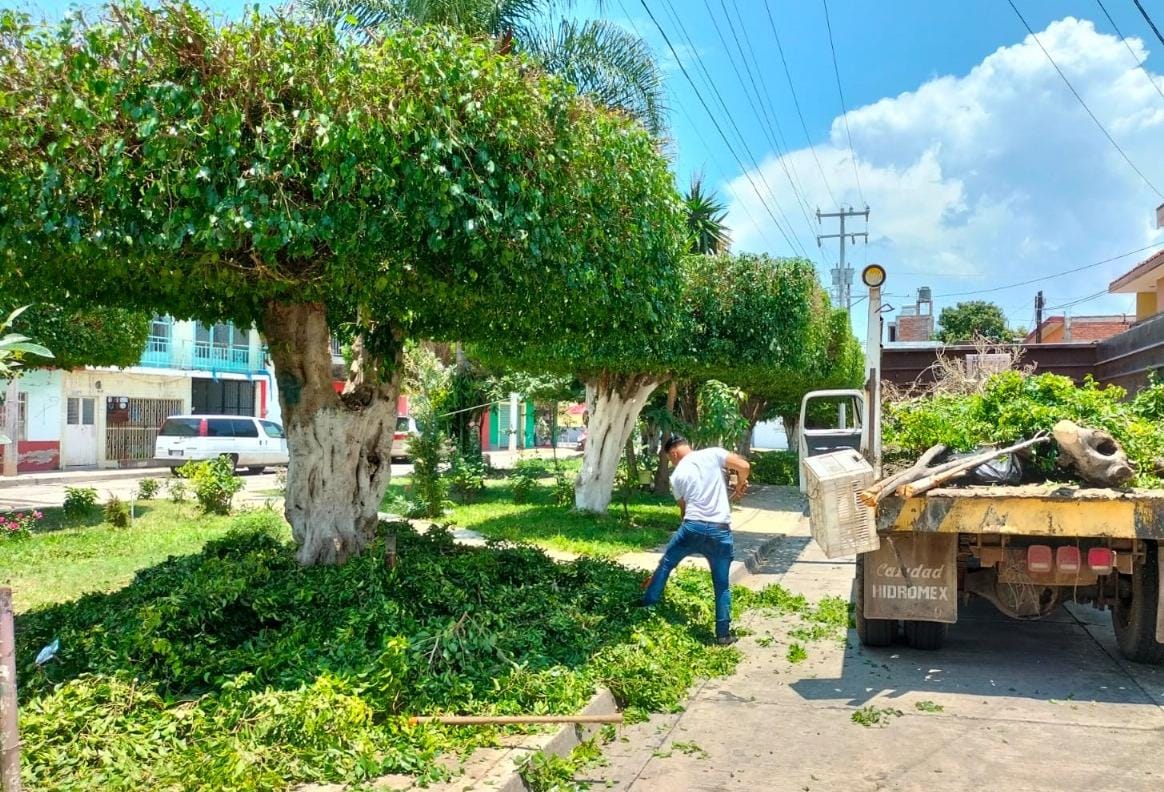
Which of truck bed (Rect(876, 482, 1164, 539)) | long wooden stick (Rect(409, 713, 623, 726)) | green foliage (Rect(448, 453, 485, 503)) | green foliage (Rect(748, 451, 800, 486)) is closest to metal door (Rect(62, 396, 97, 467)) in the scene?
green foliage (Rect(448, 453, 485, 503))

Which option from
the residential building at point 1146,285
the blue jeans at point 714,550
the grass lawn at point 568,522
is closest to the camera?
the blue jeans at point 714,550

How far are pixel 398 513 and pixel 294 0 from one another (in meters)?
9.81

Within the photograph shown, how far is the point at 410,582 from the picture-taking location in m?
6.62

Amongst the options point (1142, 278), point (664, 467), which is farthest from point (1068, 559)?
point (1142, 278)

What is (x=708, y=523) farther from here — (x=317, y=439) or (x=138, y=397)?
(x=138, y=397)

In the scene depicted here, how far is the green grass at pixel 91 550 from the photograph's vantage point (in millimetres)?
8414

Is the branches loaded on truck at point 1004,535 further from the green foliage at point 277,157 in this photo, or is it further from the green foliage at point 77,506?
the green foliage at point 77,506

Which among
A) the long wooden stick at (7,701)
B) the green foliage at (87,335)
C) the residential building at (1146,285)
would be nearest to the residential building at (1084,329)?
the residential building at (1146,285)

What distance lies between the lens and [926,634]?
270 inches

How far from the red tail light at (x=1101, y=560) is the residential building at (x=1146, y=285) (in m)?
14.4

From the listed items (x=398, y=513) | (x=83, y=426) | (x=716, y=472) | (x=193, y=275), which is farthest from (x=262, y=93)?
(x=83, y=426)

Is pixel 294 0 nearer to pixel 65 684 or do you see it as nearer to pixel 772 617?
pixel 65 684

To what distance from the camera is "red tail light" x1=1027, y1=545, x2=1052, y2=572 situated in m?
5.84

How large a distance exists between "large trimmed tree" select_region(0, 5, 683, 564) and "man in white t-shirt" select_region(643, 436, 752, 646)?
163 centimetres
